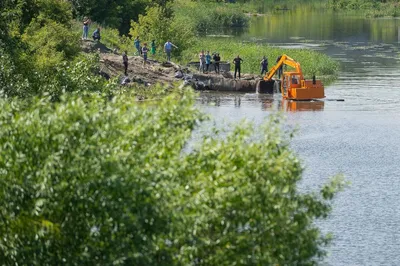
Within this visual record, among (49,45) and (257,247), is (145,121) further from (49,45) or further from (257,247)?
(49,45)

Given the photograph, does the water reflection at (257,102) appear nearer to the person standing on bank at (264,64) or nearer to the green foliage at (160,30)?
the person standing on bank at (264,64)

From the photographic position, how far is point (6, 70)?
36938mm

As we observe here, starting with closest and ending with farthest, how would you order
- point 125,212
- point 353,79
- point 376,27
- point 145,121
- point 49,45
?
point 125,212 < point 145,121 < point 49,45 < point 353,79 < point 376,27

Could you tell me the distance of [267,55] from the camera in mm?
81812

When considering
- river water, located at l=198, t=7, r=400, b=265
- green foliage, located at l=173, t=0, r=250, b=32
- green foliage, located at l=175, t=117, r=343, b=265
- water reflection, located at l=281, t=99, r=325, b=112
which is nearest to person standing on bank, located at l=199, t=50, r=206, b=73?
river water, located at l=198, t=7, r=400, b=265

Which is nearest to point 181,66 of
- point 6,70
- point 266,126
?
point 6,70

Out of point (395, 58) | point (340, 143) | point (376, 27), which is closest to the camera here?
point (340, 143)

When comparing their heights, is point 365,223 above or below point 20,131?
below

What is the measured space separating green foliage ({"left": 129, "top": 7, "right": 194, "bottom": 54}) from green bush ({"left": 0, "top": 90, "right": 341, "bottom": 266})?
59.3 m

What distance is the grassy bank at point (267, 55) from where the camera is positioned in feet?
256

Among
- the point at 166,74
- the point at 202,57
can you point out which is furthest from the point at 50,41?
the point at 202,57

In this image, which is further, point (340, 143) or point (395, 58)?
point (395, 58)

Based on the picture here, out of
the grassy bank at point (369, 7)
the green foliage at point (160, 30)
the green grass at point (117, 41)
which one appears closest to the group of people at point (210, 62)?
the green grass at point (117, 41)

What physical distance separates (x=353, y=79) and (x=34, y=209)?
5826 centimetres
